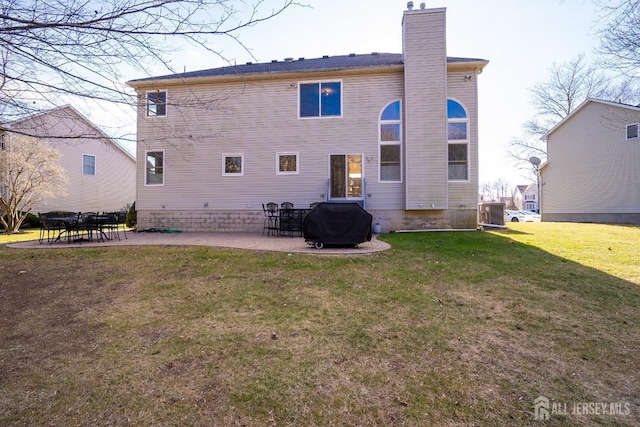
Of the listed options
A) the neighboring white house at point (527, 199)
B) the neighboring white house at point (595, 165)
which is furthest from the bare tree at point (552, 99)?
the neighboring white house at point (527, 199)

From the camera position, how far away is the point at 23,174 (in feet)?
44.9

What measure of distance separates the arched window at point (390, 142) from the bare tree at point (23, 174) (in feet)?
45.9

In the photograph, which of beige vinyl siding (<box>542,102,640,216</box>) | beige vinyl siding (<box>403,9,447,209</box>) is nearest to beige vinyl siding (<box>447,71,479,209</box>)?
beige vinyl siding (<box>403,9,447,209</box>)

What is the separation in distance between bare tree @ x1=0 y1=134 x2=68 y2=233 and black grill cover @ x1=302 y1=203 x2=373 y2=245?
13.1 metres

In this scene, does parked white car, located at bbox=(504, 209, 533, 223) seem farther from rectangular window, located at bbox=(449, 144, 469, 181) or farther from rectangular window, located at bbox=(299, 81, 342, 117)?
rectangular window, located at bbox=(299, 81, 342, 117)

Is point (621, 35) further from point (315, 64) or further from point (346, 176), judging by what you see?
point (315, 64)

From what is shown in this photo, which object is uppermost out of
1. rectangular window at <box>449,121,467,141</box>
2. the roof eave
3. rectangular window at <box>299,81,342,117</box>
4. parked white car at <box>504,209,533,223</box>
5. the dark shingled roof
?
the dark shingled roof

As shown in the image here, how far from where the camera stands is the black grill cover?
7.50 meters

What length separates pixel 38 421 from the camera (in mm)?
2074

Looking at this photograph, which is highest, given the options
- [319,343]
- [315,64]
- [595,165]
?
[315,64]

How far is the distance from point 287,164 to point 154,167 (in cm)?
558

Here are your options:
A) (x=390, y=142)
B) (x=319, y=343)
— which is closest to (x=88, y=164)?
(x=390, y=142)

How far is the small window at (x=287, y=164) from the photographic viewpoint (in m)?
11.7

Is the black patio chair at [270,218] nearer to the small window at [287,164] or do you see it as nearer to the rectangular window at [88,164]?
the small window at [287,164]
